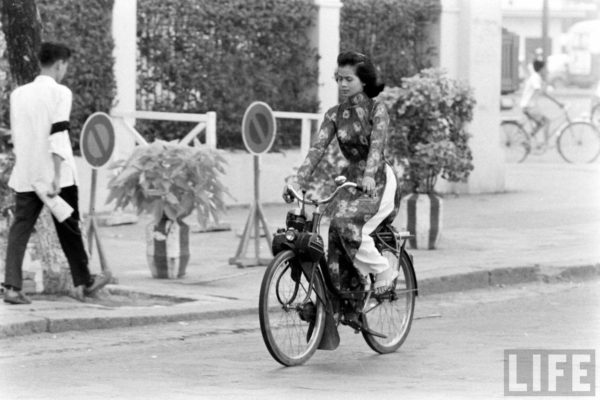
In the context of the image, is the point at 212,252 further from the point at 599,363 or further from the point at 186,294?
the point at 599,363

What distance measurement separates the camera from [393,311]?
903 cm

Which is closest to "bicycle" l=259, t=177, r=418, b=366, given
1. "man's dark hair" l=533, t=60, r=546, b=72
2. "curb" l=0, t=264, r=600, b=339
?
"curb" l=0, t=264, r=600, b=339

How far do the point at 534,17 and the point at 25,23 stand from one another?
52556 mm

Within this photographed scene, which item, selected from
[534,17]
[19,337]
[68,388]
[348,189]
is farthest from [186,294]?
[534,17]

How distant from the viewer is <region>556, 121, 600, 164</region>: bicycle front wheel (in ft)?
79.4

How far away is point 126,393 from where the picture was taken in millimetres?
7297

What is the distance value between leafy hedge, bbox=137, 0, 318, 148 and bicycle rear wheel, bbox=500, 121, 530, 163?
6903mm

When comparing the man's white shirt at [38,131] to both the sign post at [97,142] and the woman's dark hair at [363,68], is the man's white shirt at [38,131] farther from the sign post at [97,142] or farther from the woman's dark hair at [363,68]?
the woman's dark hair at [363,68]

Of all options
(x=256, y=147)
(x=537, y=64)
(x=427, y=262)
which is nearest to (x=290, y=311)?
(x=256, y=147)

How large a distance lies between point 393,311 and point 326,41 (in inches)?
390

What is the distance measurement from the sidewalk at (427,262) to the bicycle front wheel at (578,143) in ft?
14.6

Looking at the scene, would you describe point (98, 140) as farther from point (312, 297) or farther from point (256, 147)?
point (312, 297)

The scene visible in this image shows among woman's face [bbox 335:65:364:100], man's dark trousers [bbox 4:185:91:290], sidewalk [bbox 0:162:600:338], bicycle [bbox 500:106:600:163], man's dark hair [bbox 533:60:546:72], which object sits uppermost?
man's dark hair [bbox 533:60:546:72]

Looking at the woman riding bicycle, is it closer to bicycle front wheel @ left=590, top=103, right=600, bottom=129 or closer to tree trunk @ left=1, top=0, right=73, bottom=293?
tree trunk @ left=1, top=0, right=73, bottom=293
